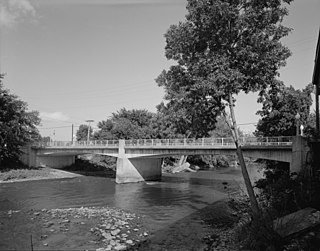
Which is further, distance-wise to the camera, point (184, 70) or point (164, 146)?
point (164, 146)

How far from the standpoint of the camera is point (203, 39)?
13.1 m

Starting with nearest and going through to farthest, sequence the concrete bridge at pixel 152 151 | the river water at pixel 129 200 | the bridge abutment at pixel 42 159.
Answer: the river water at pixel 129 200 → the concrete bridge at pixel 152 151 → the bridge abutment at pixel 42 159

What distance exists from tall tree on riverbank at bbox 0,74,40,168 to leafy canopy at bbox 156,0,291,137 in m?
31.2

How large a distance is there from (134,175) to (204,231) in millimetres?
24081

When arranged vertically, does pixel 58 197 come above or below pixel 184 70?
below

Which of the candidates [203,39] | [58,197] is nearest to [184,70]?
[203,39]

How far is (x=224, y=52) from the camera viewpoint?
41.8 ft

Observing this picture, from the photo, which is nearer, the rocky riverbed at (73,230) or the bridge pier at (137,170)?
the rocky riverbed at (73,230)

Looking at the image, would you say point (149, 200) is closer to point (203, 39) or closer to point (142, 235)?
point (142, 235)

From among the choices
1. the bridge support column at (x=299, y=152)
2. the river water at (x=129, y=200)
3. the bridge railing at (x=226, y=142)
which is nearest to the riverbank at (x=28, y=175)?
the river water at (x=129, y=200)

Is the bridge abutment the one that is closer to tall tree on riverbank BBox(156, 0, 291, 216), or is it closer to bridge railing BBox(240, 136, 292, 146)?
bridge railing BBox(240, 136, 292, 146)

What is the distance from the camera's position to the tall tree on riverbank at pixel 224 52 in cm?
1191

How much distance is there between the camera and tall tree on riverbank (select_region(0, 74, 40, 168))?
36.0 m

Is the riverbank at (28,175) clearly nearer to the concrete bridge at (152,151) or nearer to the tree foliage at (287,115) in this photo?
the concrete bridge at (152,151)
